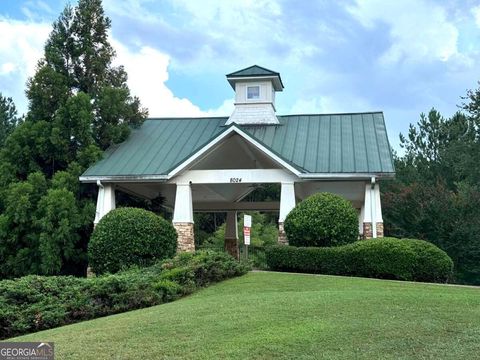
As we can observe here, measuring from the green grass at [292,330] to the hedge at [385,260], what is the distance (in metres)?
3.46

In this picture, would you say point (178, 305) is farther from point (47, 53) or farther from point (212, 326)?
point (47, 53)

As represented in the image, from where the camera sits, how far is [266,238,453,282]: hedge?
14.1 metres

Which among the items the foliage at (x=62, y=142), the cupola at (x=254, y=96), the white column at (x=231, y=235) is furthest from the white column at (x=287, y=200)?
the white column at (x=231, y=235)

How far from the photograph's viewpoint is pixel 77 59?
21562mm

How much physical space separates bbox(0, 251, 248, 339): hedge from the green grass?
1074 mm

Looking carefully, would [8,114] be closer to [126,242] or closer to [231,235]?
[231,235]

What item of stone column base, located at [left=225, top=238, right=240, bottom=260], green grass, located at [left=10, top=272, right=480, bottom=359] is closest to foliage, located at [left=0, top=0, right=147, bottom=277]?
stone column base, located at [left=225, top=238, right=240, bottom=260]

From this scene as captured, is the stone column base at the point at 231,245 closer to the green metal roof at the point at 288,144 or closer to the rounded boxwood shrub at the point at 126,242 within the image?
the green metal roof at the point at 288,144

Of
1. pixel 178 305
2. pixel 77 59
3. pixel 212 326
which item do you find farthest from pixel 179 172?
pixel 212 326

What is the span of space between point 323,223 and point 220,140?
451 cm

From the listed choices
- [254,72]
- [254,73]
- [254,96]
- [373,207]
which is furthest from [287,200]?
[254,72]

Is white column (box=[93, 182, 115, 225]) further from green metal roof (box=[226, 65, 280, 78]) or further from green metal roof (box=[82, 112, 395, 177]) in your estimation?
green metal roof (box=[226, 65, 280, 78])

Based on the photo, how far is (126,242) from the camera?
15.8 m

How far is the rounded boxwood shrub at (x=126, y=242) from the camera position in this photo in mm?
15773
